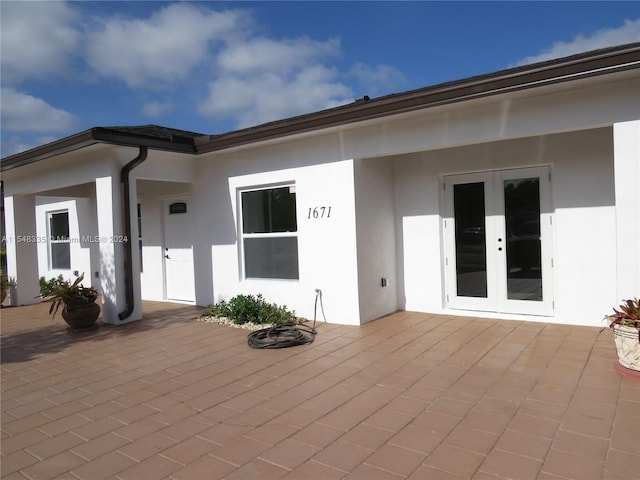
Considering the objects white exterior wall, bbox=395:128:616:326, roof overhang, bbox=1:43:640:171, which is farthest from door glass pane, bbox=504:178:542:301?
roof overhang, bbox=1:43:640:171

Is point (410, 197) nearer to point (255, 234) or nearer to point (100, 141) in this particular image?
point (255, 234)

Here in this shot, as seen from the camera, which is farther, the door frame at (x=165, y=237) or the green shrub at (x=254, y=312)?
the door frame at (x=165, y=237)

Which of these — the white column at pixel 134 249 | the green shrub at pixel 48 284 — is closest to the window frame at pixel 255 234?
the white column at pixel 134 249

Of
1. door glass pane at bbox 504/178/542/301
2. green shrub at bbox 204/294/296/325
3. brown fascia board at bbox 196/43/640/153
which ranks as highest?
brown fascia board at bbox 196/43/640/153

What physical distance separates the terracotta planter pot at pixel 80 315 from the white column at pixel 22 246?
4182 millimetres

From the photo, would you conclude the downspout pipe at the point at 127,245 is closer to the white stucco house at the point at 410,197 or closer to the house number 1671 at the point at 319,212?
the white stucco house at the point at 410,197

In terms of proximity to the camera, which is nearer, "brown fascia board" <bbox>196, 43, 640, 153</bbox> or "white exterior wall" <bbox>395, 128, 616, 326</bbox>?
"brown fascia board" <bbox>196, 43, 640, 153</bbox>

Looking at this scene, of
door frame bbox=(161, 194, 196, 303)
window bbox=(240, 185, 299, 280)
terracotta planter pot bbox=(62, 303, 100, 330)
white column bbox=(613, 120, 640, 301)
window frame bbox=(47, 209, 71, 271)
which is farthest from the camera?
window frame bbox=(47, 209, 71, 271)

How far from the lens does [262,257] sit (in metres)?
7.36

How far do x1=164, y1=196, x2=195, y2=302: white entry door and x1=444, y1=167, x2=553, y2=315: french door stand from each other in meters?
5.12

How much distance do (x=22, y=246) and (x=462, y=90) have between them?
394 inches

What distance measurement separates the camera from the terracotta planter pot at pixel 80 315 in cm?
658

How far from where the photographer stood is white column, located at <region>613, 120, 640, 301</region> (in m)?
4.05

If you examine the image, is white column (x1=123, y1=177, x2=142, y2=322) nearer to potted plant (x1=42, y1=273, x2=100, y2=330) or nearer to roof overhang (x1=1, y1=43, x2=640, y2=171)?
potted plant (x1=42, y1=273, x2=100, y2=330)
